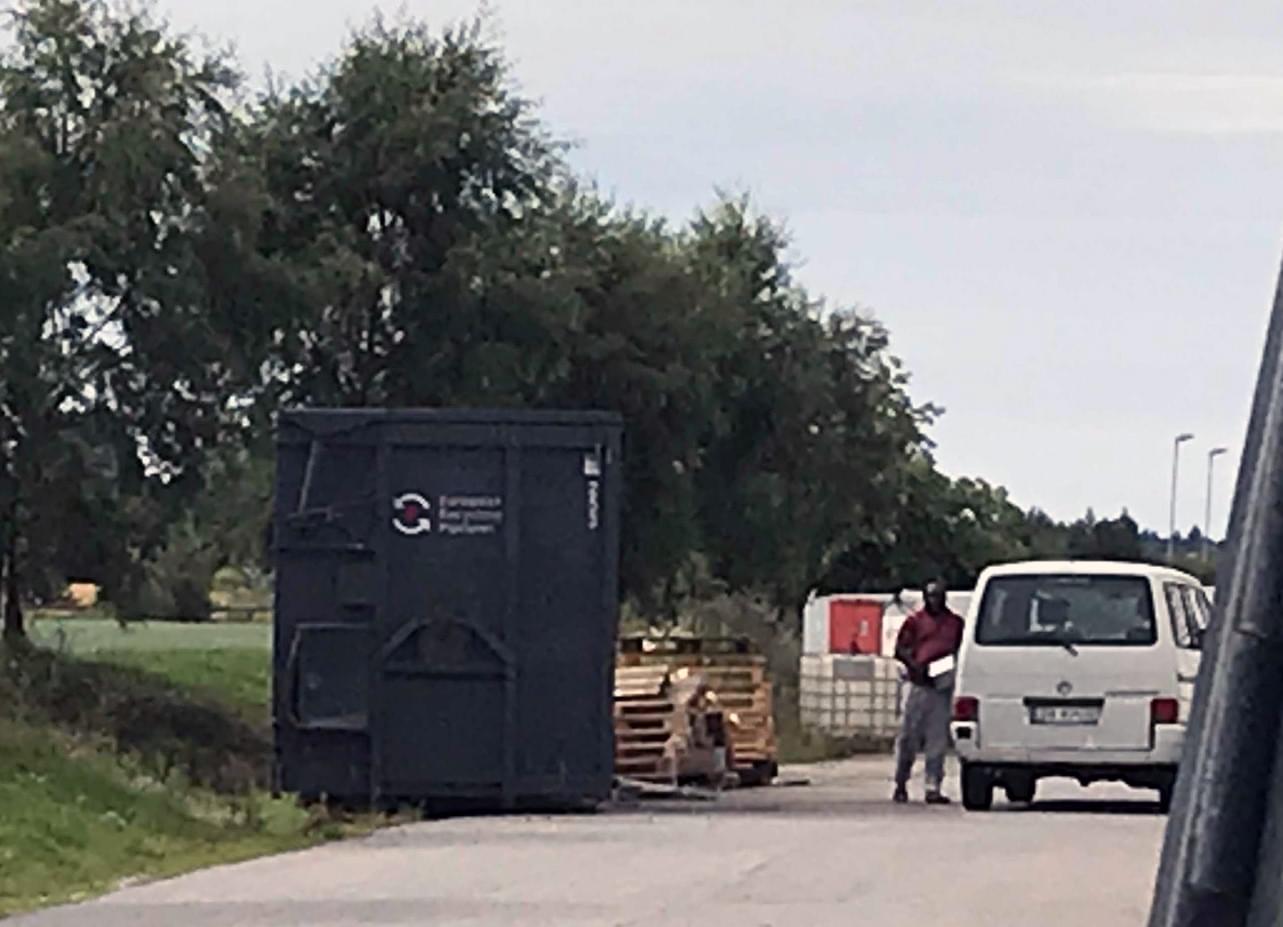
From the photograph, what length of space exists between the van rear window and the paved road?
1.88m

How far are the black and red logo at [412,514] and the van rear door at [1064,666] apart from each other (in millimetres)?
4668

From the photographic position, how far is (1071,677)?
22156mm

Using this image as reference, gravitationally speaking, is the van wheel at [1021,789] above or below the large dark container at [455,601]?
below

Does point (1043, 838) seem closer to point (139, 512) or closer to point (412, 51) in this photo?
point (139, 512)

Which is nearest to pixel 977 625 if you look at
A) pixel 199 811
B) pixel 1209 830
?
pixel 199 811

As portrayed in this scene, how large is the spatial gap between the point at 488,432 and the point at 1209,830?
61.5 feet

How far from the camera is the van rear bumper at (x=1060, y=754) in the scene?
21.9m

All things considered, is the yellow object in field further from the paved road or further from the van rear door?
the van rear door

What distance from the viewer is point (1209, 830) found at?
182 cm

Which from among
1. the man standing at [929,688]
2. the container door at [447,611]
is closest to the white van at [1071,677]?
the man standing at [929,688]

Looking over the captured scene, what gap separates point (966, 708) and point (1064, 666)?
0.85 m

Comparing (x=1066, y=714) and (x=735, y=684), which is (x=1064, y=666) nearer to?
A: (x=1066, y=714)

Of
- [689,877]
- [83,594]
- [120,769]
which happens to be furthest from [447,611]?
[83,594]

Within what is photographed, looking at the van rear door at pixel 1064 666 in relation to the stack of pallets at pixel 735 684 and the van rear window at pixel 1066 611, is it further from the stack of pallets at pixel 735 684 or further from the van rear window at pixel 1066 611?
the stack of pallets at pixel 735 684
